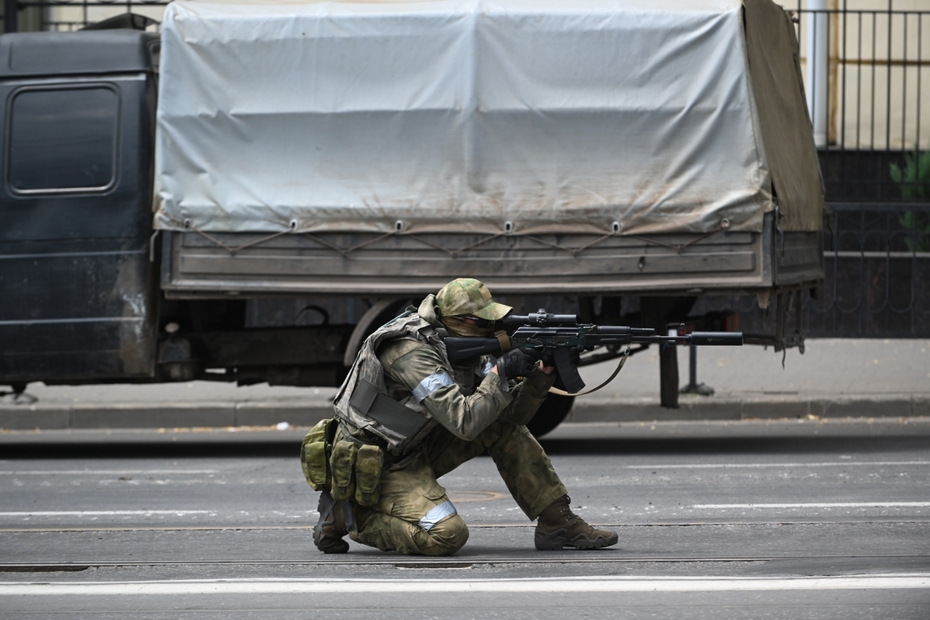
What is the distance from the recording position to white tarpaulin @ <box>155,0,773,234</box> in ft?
27.9

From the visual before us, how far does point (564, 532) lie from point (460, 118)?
4003 mm

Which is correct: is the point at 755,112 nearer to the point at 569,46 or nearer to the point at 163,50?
the point at 569,46

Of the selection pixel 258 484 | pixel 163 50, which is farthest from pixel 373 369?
pixel 163 50

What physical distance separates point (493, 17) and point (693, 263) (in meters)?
2.11

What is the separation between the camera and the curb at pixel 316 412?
36.9ft

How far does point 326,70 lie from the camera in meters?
8.71

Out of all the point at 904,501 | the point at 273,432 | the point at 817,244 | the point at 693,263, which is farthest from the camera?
the point at 273,432

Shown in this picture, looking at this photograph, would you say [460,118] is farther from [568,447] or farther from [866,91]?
[866,91]

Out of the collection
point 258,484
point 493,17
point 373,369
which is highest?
point 493,17

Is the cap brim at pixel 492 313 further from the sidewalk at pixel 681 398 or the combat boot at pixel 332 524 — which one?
the sidewalk at pixel 681 398

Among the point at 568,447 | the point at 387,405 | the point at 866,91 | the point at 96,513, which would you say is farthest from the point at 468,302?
the point at 866,91

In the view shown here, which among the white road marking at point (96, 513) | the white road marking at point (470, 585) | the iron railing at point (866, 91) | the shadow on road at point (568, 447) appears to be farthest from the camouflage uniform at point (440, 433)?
the iron railing at point (866, 91)

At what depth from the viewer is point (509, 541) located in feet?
18.5

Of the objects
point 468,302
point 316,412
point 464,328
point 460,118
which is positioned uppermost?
point 460,118
